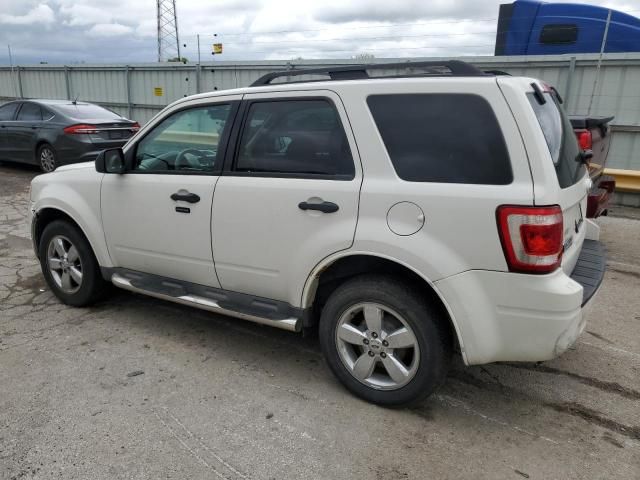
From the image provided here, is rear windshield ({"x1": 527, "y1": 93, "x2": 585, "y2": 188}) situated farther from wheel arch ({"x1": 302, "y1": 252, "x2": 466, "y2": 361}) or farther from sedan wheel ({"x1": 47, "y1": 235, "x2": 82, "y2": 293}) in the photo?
sedan wheel ({"x1": 47, "y1": 235, "x2": 82, "y2": 293})

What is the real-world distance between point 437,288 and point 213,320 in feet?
7.15

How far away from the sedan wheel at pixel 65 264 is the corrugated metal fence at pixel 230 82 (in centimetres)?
863

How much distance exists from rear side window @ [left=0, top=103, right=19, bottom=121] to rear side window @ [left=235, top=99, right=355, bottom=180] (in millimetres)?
10112

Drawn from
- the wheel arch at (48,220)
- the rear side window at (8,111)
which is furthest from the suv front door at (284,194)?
the rear side window at (8,111)

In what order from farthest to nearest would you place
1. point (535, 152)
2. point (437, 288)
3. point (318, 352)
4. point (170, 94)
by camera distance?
point (170, 94) < point (318, 352) < point (437, 288) < point (535, 152)

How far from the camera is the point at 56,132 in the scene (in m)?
10.2

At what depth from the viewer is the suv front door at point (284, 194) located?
9.61 ft

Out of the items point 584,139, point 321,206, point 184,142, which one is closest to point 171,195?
point 184,142

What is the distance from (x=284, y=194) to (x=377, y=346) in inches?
40.6

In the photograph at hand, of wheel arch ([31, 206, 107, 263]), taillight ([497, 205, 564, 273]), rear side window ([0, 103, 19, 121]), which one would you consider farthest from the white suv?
rear side window ([0, 103, 19, 121])

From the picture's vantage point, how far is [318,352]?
372 centimetres

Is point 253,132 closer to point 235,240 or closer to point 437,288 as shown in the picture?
point 235,240

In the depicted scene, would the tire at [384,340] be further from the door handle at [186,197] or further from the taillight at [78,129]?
Answer: the taillight at [78,129]

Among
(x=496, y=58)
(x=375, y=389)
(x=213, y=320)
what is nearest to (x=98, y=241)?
(x=213, y=320)
